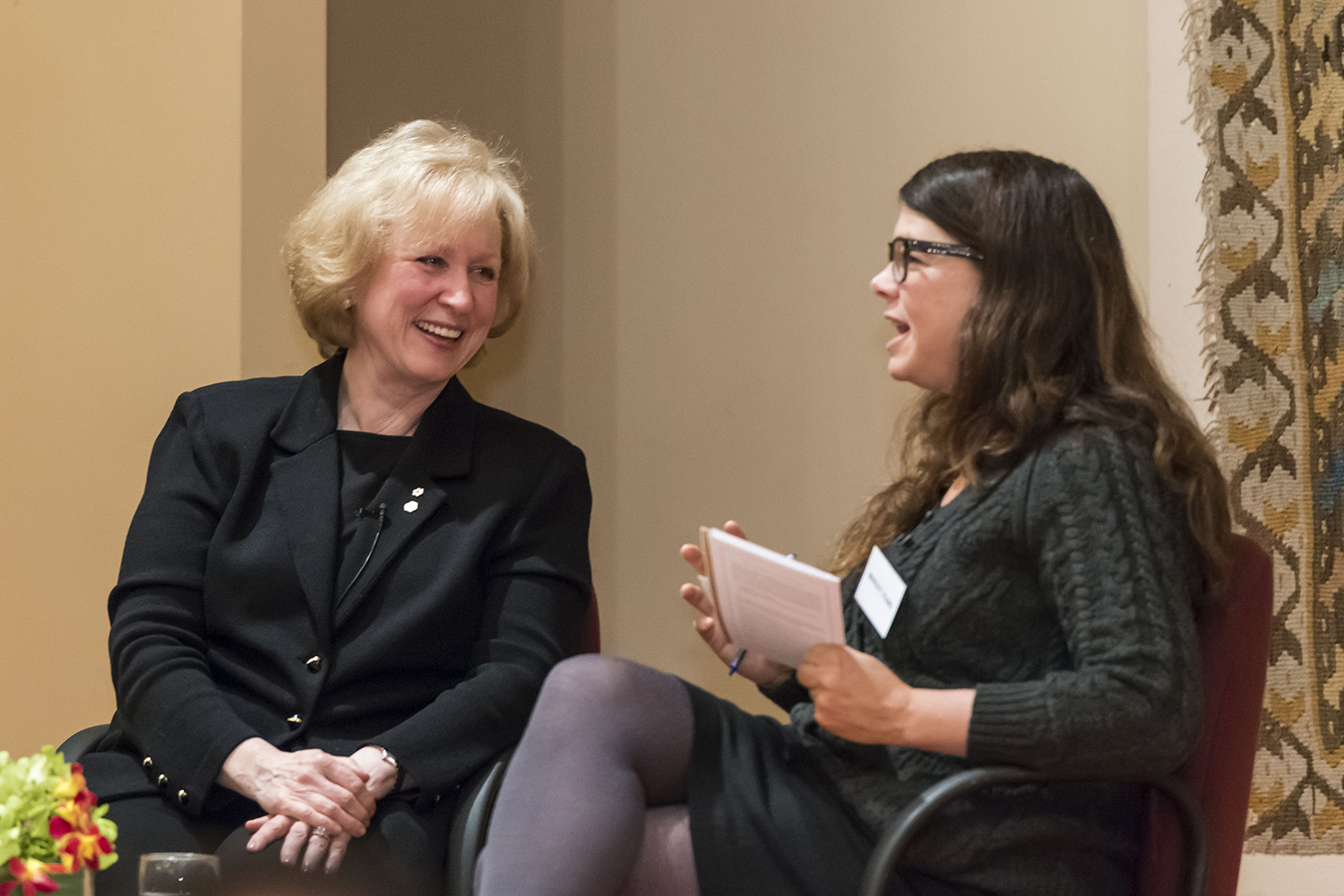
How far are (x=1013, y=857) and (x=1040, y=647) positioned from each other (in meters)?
0.26

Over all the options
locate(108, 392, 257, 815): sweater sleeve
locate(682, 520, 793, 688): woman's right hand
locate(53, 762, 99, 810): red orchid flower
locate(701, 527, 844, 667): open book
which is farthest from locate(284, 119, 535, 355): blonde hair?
locate(53, 762, 99, 810): red orchid flower

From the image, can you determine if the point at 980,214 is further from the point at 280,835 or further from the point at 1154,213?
the point at 280,835

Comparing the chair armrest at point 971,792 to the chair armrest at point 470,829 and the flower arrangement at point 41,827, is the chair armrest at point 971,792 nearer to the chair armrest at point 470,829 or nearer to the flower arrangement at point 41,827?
the chair armrest at point 470,829

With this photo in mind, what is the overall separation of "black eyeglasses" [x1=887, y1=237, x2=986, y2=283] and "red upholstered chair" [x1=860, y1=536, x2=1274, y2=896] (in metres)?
0.51

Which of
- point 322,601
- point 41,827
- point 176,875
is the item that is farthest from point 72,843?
point 322,601

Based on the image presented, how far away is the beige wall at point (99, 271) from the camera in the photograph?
266 cm

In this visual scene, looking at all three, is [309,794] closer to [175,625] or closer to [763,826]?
[175,625]

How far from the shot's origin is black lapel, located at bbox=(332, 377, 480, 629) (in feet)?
6.57

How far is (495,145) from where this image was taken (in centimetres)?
323

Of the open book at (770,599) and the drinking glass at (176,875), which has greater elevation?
the open book at (770,599)

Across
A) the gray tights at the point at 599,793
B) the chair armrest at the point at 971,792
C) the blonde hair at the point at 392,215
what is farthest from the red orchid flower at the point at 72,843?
the blonde hair at the point at 392,215

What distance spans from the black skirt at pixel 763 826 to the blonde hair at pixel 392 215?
93 centimetres

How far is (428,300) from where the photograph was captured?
2.15 meters

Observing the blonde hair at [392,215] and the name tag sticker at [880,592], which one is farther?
the blonde hair at [392,215]
